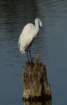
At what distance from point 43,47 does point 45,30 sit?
3387 mm

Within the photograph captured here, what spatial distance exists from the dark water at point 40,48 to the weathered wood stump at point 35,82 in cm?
37

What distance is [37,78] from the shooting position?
42.3 ft

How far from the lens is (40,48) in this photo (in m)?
18.1

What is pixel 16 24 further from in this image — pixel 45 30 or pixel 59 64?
pixel 59 64

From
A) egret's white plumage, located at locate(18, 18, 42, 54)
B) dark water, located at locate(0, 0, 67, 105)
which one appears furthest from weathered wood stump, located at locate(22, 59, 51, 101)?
egret's white plumage, located at locate(18, 18, 42, 54)

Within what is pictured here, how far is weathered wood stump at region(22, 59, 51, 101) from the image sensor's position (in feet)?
42.2

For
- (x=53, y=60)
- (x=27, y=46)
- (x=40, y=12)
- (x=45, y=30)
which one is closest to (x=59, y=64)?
(x=53, y=60)

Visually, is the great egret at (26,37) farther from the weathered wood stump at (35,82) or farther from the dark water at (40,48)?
the dark water at (40,48)

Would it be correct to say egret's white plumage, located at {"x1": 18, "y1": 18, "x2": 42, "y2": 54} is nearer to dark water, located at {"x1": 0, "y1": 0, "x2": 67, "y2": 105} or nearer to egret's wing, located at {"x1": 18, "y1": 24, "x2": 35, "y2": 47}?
egret's wing, located at {"x1": 18, "y1": 24, "x2": 35, "y2": 47}

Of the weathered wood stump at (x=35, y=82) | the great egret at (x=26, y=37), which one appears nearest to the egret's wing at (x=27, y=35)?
the great egret at (x=26, y=37)

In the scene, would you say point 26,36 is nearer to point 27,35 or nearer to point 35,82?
point 27,35

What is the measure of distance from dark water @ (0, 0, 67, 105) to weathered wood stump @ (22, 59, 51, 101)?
37 centimetres

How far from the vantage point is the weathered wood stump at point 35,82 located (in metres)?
12.9

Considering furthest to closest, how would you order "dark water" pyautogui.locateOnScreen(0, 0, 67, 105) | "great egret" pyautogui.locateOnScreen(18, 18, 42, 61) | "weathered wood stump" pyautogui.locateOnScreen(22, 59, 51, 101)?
"dark water" pyautogui.locateOnScreen(0, 0, 67, 105), "great egret" pyautogui.locateOnScreen(18, 18, 42, 61), "weathered wood stump" pyautogui.locateOnScreen(22, 59, 51, 101)
